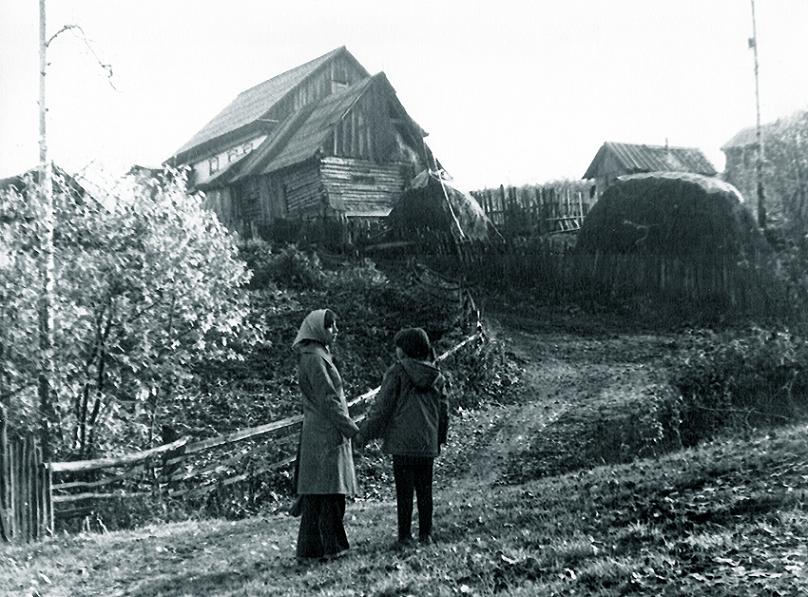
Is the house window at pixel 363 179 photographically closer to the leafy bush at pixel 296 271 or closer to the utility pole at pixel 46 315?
the leafy bush at pixel 296 271

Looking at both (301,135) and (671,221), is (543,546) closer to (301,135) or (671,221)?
(671,221)

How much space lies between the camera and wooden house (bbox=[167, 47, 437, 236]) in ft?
111

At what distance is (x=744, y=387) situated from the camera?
1330 cm

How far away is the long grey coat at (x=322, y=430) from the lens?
6.54 metres

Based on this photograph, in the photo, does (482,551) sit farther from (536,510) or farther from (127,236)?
(127,236)

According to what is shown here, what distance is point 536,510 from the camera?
774cm

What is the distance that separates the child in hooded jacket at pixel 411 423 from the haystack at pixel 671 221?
667 inches

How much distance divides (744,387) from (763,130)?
36.6m

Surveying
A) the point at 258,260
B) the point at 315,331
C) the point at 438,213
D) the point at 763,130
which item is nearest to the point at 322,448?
the point at 315,331

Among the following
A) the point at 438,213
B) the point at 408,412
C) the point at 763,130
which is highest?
the point at 763,130

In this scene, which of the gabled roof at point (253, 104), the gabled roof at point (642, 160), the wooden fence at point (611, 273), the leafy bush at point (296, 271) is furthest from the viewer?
the gabled roof at point (642, 160)

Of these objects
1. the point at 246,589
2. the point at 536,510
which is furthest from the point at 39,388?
the point at 536,510

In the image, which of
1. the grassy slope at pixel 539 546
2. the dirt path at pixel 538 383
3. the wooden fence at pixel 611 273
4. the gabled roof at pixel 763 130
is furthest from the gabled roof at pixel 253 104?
the grassy slope at pixel 539 546

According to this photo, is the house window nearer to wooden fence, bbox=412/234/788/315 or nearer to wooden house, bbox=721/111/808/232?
wooden fence, bbox=412/234/788/315
